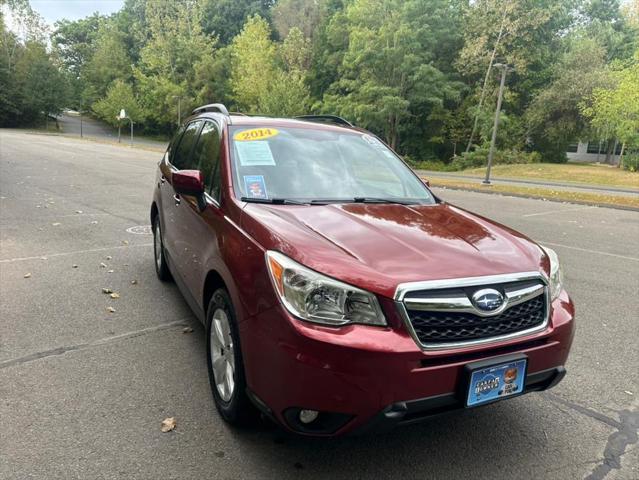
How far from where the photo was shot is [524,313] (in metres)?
2.49

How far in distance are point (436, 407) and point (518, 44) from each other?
42.6 meters

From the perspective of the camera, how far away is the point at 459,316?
229cm

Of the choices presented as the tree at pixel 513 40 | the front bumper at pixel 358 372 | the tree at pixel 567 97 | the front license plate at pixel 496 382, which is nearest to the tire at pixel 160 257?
the front bumper at pixel 358 372

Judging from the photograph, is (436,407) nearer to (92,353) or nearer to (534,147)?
(92,353)

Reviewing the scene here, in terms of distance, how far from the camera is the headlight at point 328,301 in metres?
2.22

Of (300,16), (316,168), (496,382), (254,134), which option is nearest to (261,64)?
(300,16)

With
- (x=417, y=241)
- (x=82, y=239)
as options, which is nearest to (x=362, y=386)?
(x=417, y=241)

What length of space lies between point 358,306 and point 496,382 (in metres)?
0.78

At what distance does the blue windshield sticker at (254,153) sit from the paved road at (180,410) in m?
1.52

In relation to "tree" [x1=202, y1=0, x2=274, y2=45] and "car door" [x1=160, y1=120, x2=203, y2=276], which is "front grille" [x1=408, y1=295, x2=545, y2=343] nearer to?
"car door" [x1=160, y1=120, x2=203, y2=276]

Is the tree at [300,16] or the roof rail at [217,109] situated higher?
the tree at [300,16]

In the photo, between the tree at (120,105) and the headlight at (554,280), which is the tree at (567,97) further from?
the tree at (120,105)

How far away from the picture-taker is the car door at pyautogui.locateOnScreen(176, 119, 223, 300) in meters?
3.29

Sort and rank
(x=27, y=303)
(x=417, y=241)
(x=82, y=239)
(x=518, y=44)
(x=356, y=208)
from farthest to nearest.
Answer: (x=518, y=44)
(x=82, y=239)
(x=27, y=303)
(x=356, y=208)
(x=417, y=241)
